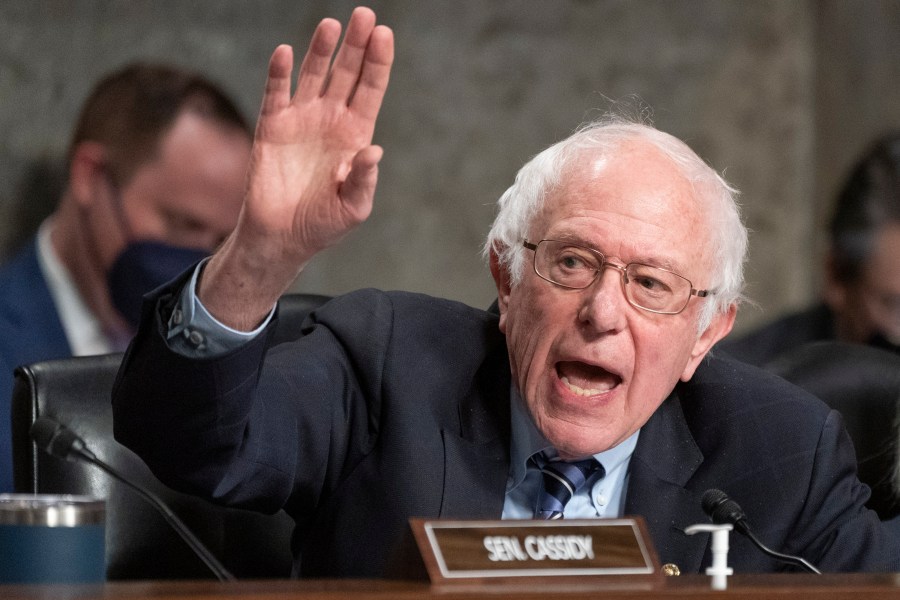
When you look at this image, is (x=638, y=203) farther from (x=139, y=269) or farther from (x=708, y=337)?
(x=139, y=269)

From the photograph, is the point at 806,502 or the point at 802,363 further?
the point at 802,363

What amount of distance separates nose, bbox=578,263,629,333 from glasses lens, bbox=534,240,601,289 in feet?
0.04

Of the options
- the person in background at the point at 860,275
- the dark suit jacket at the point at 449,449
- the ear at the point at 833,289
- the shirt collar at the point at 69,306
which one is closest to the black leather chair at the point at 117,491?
the dark suit jacket at the point at 449,449

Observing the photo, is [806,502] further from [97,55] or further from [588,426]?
[97,55]

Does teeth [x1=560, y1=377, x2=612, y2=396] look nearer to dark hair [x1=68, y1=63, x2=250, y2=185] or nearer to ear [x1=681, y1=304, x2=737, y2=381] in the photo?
ear [x1=681, y1=304, x2=737, y2=381]

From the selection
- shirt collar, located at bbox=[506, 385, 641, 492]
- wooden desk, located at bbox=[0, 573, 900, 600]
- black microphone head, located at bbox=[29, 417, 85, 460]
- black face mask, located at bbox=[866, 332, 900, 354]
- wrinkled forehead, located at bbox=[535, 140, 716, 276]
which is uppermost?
wrinkled forehead, located at bbox=[535, 140, 716, 276]

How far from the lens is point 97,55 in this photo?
11.9 feet

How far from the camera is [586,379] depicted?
1740 millimetres

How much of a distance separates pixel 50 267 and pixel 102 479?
1.70 meters

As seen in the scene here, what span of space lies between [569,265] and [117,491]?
703 millimetres

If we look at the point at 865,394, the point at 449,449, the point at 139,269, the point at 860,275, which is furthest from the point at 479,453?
the point at 860,275

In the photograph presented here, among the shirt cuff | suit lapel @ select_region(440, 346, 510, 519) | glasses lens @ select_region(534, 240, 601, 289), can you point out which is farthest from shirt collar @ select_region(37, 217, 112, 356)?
the shirt cuff

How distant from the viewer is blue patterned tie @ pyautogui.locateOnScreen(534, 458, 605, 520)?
173 centimetres

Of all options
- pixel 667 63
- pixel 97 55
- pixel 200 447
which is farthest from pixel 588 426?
pixel 667 63
